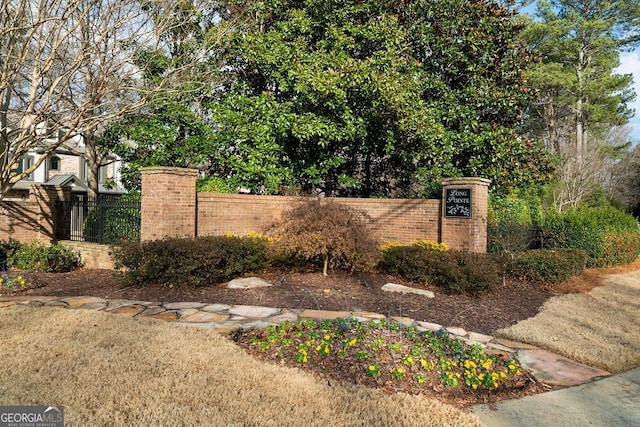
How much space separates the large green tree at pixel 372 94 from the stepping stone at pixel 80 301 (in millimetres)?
5816

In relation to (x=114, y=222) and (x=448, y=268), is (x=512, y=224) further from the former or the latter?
(x=114, y=222)

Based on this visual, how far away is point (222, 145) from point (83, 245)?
4.43m

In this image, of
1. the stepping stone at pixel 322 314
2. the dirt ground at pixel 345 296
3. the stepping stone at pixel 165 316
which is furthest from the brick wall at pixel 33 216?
the stepping stone at pixel 322 314

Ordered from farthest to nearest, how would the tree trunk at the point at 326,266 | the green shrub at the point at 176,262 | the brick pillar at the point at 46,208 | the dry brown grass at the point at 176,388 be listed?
the brick pillar at the point at 46,208
the tree trunk at the point at 326,266
the green shrub at the point at 176,262
the dry brown grass at the point at 176,388

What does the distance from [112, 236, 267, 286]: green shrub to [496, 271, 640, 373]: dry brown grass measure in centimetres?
481

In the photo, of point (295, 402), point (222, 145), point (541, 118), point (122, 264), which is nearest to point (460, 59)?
point (222, 145)

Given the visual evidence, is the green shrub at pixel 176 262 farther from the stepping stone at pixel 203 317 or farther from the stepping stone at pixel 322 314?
the stepping stone at pixel 322 314

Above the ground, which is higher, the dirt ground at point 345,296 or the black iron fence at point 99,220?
the black iron fence at point 99,220

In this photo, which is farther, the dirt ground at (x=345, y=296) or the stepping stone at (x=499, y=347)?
the dirt ground at (x=345, y=296)

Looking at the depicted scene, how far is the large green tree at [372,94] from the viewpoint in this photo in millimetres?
11422

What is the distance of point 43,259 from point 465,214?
9803 millimetres

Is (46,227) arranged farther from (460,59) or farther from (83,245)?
(460,59)

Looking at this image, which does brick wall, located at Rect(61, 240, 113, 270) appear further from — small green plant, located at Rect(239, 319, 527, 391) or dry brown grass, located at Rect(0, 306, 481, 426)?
small green plant, located at Rect(239, 319, 527, 391)

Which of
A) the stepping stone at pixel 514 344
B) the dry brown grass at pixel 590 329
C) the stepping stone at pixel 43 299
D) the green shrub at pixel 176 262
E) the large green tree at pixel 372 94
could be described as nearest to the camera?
the dry brown grass at pixel 590 329
